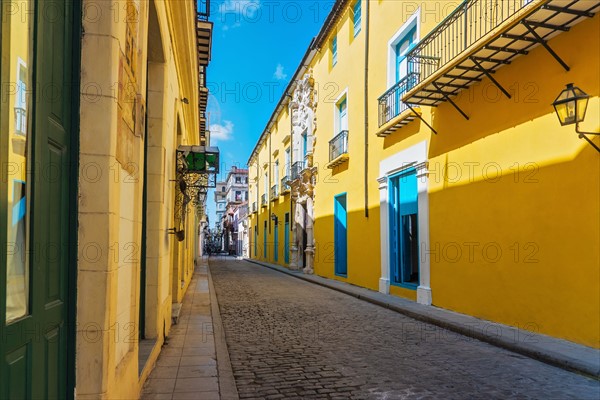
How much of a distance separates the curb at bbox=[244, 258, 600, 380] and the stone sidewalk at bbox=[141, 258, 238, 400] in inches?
145

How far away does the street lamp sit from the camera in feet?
18.9

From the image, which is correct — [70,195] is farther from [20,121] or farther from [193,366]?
[193,366]

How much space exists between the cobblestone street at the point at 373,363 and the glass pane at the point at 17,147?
10.0 feet

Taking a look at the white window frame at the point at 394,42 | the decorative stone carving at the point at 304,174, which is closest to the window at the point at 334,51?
the decorative stone carving at the point at 304,174

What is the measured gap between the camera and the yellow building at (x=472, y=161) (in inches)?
244

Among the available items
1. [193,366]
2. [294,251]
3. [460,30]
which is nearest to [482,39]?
[460,30]

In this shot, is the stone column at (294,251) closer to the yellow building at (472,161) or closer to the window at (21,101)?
the yellow building at (472,161)

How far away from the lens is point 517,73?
7.39 metres

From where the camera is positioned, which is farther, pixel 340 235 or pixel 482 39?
pixel 340 235

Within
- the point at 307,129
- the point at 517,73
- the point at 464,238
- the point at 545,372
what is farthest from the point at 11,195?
the point at 307,129

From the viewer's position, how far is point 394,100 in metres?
11.6

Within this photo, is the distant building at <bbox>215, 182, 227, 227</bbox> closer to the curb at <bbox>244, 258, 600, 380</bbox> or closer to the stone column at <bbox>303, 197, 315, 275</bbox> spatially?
the stone column at <bbox>303, 197, 315, 275</bbox>

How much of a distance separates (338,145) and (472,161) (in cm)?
793

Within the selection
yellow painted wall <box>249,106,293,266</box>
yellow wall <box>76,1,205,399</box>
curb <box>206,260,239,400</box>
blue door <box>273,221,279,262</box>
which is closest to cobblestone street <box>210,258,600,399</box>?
curb <box>206,260,239,400</box>
